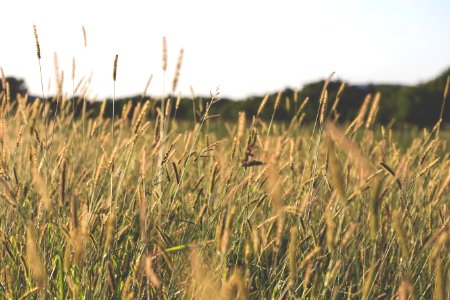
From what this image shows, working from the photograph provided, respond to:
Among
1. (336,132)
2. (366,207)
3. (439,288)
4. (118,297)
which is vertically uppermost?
(336,132)

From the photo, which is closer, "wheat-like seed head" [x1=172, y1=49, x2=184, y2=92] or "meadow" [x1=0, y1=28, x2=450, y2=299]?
"meadow" [x1=0, y1=28, x2=450, y2=299]

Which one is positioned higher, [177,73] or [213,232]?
[177,73]

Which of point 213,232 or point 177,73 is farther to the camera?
point 213,232

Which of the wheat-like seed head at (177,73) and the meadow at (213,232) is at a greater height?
the wheat-like seed head at (177,73)

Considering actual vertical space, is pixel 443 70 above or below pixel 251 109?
above

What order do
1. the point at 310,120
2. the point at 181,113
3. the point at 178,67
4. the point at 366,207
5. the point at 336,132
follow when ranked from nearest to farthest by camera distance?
the point at 336,132 < the point at 178,67 < the point at 366,207 < the point at 310,120 < the point at 181,113

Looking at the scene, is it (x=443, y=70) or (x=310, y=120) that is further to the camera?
(x=443, y=70)

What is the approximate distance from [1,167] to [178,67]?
62cm

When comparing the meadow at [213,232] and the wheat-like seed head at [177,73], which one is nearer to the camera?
the meadow at [213,232]

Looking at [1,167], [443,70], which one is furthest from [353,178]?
[443,70]

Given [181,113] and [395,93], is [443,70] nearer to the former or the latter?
[395,93]

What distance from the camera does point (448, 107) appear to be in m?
9.95

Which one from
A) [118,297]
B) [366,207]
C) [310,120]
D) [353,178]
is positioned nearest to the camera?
[118,297]

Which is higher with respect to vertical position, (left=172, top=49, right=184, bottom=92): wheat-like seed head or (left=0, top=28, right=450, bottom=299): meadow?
(left=172, top=49, right=184, bottom=92): wheat-like seed head
